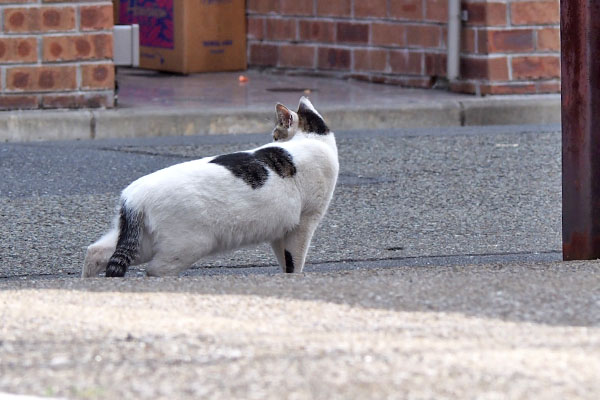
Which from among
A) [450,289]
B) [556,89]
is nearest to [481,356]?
[450,289]

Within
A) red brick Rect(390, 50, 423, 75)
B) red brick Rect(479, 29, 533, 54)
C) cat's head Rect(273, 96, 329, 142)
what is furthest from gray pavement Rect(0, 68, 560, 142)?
cat's head Rect(273, 96, 329, 142)

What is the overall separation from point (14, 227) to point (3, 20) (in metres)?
4.10

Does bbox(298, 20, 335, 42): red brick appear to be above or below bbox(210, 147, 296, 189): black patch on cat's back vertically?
above

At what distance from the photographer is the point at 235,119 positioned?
36.1 feet

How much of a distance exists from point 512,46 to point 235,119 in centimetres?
285

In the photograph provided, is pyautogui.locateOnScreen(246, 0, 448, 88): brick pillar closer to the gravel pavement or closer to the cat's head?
the cat's head

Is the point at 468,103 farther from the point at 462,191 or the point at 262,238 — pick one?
the point at 262,238

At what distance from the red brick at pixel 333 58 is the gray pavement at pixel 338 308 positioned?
17.0 ft

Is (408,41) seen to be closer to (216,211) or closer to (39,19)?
(39,19)

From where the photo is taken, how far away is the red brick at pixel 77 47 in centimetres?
1106

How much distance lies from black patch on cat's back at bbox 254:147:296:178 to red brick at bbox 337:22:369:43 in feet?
24.2

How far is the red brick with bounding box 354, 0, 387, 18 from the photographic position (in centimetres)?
1309

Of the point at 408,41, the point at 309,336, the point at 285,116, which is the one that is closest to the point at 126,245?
the point at 285,116

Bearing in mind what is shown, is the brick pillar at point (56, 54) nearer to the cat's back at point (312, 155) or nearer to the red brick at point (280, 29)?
the red brick at point (280, 29)
